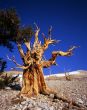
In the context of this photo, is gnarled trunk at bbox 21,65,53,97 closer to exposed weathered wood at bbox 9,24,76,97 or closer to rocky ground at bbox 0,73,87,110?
exposed weathered wood at bbox 9,24,76,97

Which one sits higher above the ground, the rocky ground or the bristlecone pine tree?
the bristlecone pine tree

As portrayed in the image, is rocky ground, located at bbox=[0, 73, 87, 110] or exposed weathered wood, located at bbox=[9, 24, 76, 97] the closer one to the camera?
rocky ground, located at bbox=[0, 73, 87, 110]

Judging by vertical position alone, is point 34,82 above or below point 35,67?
below

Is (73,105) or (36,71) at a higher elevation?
(36,71)

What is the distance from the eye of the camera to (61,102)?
17094mm

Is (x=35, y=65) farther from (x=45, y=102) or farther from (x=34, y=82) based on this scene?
(x=45, y=102)

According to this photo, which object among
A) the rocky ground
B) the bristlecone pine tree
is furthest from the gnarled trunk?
the rocky ground

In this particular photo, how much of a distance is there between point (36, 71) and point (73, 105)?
5.08 meters

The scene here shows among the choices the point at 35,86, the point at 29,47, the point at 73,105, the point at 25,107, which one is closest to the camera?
the point at 25,107

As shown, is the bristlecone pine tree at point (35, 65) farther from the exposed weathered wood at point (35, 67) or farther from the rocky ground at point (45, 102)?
the rocky ground at point (45, 102)

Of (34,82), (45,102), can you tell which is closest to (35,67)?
(34,82)

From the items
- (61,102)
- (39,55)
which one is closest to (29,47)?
(39,55)

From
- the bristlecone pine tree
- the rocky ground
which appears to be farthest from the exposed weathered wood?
the rocky ground

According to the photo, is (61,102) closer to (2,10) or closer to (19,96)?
(19,96)
